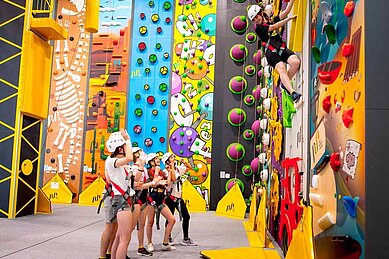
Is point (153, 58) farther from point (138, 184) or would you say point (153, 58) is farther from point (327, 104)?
point (327, 104)

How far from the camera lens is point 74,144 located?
12320 mm

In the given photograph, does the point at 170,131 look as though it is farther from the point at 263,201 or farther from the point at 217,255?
the point at 217,255

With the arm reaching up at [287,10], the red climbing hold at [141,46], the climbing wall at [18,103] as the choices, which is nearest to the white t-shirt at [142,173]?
the arm reaching up at [287,10]

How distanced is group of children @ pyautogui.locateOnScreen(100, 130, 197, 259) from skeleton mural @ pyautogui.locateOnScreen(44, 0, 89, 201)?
21.7 ft

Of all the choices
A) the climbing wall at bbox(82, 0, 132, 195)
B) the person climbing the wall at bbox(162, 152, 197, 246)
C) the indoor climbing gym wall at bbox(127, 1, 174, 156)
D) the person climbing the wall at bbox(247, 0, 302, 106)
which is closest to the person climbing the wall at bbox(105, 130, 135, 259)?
the person climbing the wall at bbox(162, 152, 197, 246)

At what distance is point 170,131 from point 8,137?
181 inches

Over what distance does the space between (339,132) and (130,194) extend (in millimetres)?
2253

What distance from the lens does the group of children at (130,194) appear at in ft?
13.8

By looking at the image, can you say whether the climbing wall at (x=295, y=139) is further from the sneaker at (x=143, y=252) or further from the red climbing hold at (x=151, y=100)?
the red climbing hold at (x=151, y=100)

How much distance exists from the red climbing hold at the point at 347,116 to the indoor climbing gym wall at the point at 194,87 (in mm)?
8838

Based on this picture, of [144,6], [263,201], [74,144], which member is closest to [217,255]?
[263,201]

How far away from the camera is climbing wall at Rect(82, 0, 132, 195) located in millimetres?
12180

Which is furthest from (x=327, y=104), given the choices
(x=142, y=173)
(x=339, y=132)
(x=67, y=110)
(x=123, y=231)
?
(x=67, y=110)

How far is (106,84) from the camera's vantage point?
12.4 meters
